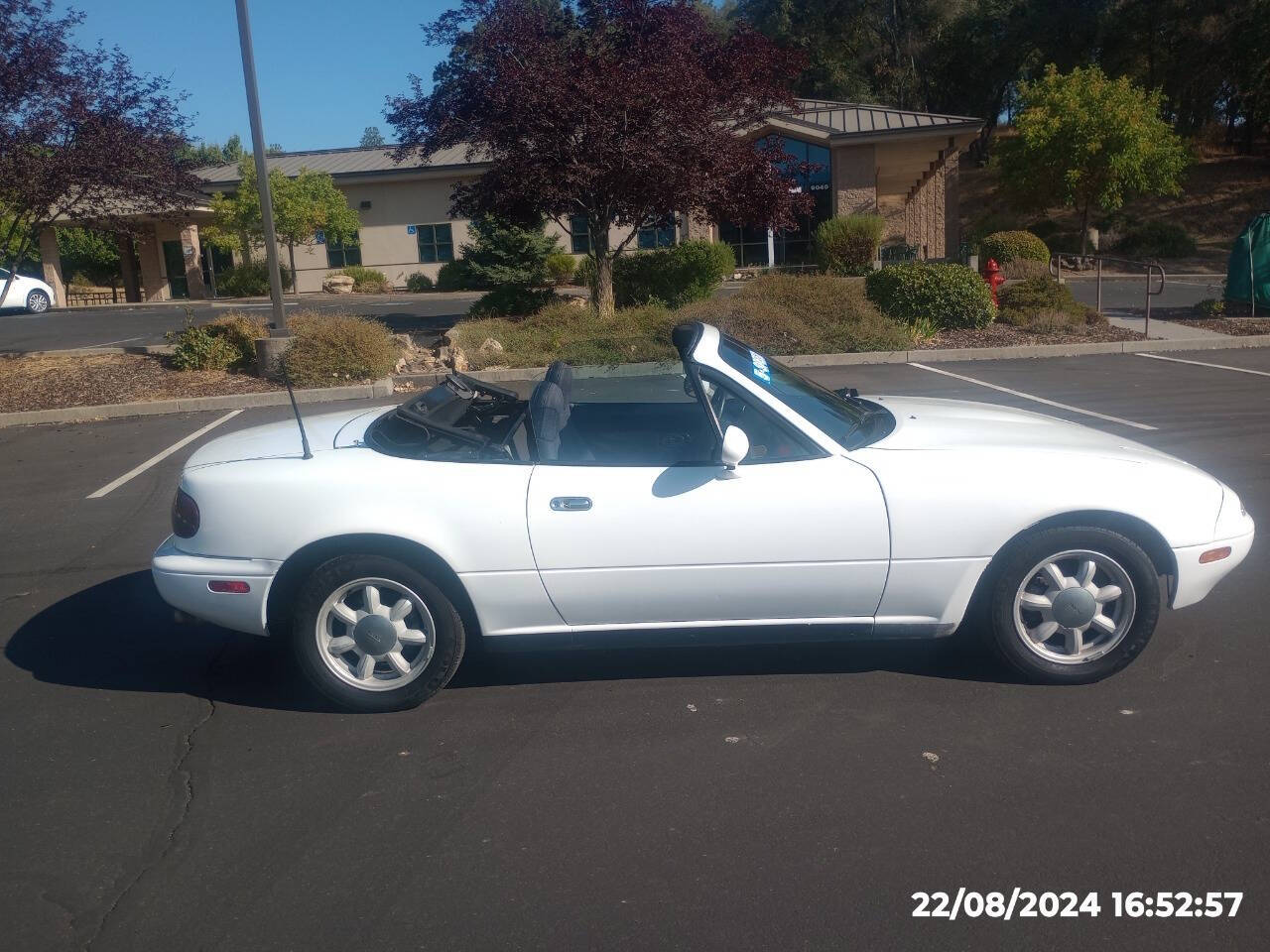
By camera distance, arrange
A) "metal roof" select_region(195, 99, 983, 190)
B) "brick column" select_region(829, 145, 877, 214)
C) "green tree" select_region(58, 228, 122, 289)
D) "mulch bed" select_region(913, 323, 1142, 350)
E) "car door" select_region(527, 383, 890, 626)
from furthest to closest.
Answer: "green tree" select_region(58, 228, 122, 289) → "brick column" select_region(829, 145, 877, 214) → "metal roof" select_region(195, 99, 983, 190) → "mulch bed" select_region(913, 323, 1142, 350) → "car door" select_region(527, 383, 890, 626)

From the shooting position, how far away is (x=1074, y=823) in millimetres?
3602

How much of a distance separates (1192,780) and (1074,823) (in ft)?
1.79

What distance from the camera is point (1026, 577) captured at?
4496 mm

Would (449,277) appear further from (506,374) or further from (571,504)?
(571,504)

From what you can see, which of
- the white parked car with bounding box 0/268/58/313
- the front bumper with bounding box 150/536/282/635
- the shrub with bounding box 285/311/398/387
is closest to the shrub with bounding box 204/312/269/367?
the shrub with bounding box 285/311/398/387

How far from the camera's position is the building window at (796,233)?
35000mm

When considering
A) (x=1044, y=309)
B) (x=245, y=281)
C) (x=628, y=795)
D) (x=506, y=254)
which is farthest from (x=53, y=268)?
(x=628, y=795)

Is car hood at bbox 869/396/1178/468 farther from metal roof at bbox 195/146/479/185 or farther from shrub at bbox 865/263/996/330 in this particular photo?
metal roof at bbox 195/146/479/185

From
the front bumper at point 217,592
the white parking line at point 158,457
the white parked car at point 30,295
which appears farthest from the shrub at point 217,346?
the white parked car at point 30,295

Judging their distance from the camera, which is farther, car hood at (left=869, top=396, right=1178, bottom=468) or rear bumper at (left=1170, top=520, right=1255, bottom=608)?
car hood at (left=869, top=396, right=1178, bottom=468)

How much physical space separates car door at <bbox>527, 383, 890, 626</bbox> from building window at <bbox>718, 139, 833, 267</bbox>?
31.3 metres

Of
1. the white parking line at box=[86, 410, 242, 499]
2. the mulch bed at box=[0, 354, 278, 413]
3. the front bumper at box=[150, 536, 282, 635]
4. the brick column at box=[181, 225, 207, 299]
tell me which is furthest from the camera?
the brick column at box=[181, 225, 207, 299]

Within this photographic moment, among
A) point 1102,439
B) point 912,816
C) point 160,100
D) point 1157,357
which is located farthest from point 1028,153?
point 912,816

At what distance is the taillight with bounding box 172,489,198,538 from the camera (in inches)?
186
